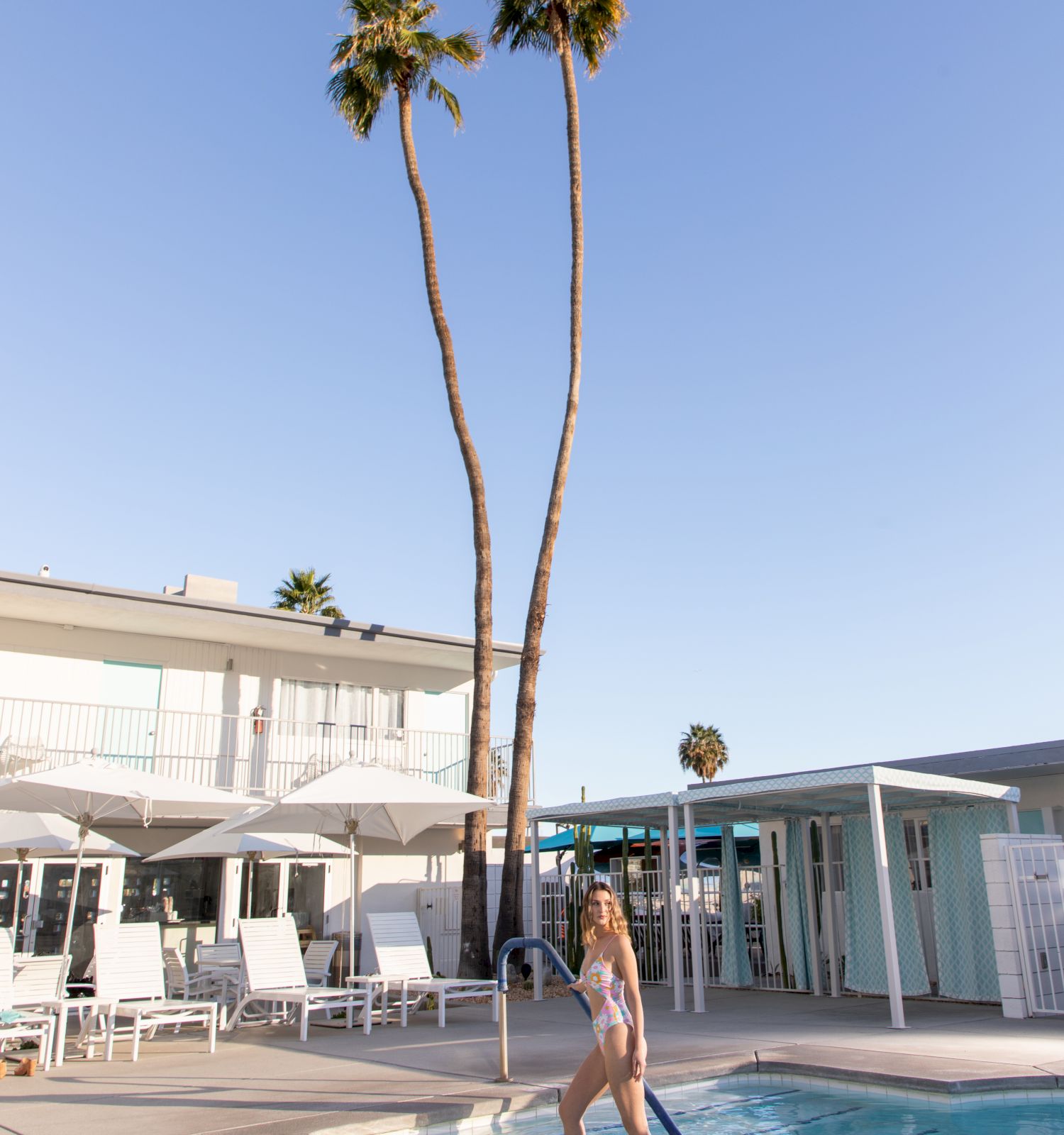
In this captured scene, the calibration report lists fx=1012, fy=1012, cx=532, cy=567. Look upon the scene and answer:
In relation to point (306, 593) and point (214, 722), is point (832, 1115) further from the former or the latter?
point (306, 593)

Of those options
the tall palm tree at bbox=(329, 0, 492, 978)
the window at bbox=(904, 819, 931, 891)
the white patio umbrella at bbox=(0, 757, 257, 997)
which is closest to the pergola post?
the tall palm tree at bbox=(329, 0, 492, 978)

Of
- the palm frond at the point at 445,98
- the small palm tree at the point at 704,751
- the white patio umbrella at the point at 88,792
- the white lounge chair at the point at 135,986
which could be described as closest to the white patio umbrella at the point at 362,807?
the white patio umbrella at the point at 88,792

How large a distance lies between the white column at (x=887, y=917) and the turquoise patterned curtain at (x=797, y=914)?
13.3 feet

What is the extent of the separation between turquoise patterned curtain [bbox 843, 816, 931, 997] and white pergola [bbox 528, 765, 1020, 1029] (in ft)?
1.03

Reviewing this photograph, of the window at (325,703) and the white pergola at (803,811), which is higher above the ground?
the window at (325,703)

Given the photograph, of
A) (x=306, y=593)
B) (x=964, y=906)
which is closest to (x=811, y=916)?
(x=964, y=906)

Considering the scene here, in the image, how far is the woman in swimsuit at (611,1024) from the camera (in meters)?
4.90

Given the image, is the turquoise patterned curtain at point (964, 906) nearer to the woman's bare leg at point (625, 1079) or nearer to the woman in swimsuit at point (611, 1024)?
the woman in swimsuit at point (611, 1024)

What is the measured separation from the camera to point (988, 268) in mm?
14820

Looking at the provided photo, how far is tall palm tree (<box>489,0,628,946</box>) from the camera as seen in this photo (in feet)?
52.1

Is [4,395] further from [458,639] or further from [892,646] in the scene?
[892,646]

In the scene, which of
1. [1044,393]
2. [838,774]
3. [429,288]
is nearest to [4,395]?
[429,288]

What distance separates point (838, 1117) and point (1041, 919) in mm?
5331

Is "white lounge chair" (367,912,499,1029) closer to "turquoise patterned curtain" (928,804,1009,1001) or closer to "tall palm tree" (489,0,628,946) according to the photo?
"tall palm tree" (489,0,628,946)
